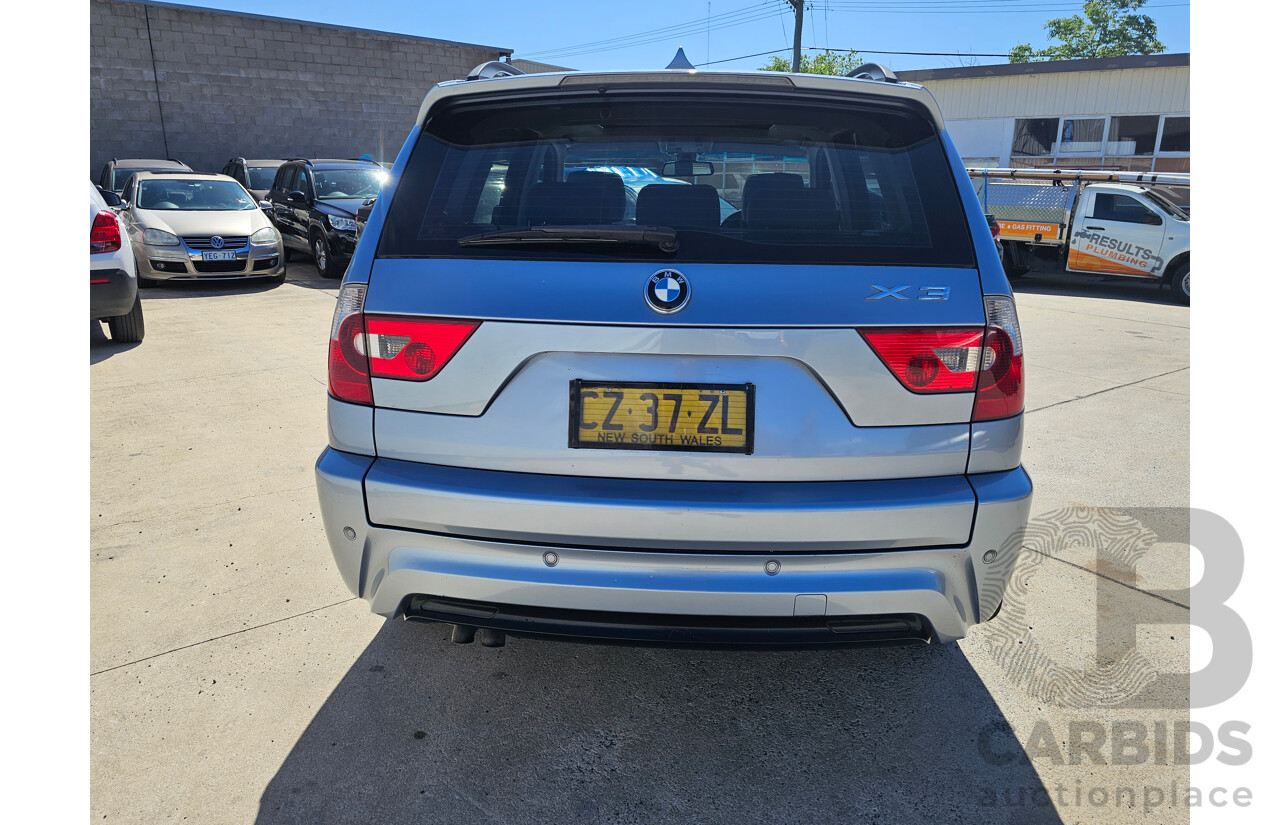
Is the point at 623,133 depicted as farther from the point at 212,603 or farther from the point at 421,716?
the point at 212,603

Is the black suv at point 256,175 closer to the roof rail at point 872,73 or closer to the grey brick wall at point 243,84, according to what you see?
→ the grey brick wall at point 243,84

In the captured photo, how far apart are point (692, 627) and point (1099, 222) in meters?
12.9

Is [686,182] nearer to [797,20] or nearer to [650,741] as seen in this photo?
[650,741]

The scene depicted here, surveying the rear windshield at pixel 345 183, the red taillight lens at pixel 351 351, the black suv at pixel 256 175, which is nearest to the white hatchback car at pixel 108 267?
the rear windshield at pixel 345 183

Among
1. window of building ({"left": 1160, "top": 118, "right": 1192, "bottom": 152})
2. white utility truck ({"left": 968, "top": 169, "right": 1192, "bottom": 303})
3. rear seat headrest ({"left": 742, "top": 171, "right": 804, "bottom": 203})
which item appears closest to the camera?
rear seat headrest ({"left": 742, "top": 171, "right": 804, "bottom": 203})

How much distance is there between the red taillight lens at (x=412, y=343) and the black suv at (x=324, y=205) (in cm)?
990

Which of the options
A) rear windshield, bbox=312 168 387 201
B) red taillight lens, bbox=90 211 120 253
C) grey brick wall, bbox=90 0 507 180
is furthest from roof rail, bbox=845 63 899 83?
grey brick wall, bbox=90 0 507 180

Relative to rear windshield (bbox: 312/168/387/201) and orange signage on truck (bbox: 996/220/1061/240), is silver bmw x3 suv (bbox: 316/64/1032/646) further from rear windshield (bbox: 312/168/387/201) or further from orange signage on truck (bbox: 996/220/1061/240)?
orange signage on truck (bbox: 996/220/1061/240)

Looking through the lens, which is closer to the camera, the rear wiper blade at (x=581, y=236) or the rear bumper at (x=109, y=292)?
the rear wiper blade at (x=581, y=236)

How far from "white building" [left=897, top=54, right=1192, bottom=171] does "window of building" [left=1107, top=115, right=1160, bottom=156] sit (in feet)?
0.08

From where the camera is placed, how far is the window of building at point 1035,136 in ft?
79.0

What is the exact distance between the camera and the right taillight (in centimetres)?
203

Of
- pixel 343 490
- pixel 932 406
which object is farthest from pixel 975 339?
pixel 343 490

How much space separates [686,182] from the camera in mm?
2205
